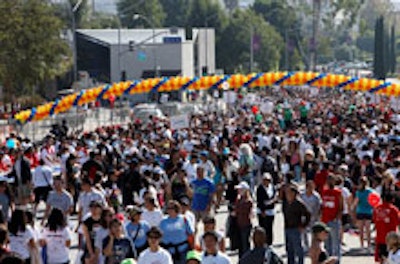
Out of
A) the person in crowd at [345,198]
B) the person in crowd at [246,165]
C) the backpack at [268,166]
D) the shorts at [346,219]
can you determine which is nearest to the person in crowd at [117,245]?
the person in crowd at [345,198]

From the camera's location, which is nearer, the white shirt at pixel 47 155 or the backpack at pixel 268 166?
the backpack at pixel 268 166

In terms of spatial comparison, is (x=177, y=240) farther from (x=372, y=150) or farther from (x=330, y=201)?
(x=372, y=150)

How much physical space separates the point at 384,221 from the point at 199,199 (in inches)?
151

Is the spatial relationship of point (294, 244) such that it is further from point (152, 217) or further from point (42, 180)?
point (42, 180)

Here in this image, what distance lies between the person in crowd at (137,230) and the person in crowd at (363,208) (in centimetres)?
502

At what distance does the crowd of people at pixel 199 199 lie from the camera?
12320mm

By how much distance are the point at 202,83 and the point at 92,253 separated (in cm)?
2766

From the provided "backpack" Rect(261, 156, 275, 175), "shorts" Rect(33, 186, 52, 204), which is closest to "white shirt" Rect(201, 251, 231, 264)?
"shorts" Rect(33, 186, 52, 204)

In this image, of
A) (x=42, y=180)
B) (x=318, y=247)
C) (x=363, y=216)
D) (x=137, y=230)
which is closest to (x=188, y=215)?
(x=137, y=230)

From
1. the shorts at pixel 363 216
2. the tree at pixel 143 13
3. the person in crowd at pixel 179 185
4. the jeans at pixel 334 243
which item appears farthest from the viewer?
the tree at pixel 143 13

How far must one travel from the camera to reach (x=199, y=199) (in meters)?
17.7

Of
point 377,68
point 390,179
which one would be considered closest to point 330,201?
point 390,179

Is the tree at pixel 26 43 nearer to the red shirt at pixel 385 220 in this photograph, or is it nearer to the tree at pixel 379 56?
the red shirt at pixel 385 220

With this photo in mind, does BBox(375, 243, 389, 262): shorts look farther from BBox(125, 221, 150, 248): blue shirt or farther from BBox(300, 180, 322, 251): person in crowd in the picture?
BBox(125, 221, 150, 248): blue shirt
